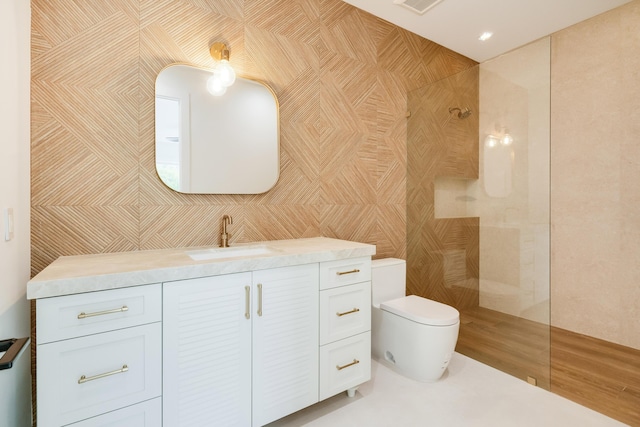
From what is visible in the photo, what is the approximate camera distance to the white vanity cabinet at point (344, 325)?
5.43ft

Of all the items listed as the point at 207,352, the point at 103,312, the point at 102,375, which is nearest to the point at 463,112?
the point at 207,352

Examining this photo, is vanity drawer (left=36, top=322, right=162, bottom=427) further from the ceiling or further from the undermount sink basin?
the ceiling

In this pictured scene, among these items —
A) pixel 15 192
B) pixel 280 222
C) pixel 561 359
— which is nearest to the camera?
pixel 15 192

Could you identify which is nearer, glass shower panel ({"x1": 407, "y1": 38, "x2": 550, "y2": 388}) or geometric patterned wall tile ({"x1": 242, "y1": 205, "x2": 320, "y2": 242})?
geometric patterned wall tile ({"x1": 242, "y1": 205, "x2": 320, "y2": 242})

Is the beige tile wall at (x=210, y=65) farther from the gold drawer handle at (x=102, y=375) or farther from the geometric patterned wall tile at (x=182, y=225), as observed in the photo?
the gold drawer handle at (x=102, y=375)

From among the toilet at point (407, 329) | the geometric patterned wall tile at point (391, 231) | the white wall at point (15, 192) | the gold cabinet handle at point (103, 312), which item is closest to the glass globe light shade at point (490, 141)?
the geometric patterned wall tile at point (391, 231)

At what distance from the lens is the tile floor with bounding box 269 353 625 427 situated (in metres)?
1.62

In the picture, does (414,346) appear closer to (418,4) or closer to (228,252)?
(228,252)

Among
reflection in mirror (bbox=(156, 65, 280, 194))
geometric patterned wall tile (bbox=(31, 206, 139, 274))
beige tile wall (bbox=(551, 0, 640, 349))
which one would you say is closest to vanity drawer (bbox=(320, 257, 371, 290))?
reflection in mirror (bbox=(156, 65, 280, 194))

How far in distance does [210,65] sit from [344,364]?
196 cm

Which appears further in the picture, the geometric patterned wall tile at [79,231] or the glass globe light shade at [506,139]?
the glass globe light shade at [506,139]

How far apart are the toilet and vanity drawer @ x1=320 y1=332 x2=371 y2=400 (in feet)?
1.20

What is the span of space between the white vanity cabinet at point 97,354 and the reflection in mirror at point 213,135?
79 cm

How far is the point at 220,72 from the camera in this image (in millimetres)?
1796
